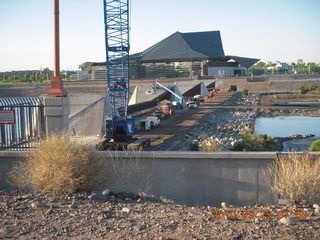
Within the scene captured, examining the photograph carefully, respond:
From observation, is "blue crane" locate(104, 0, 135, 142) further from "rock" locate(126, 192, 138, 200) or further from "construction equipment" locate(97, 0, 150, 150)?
"rock" locate(126, 192, 138, 200)

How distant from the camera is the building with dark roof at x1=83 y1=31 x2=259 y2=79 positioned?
4476 inches

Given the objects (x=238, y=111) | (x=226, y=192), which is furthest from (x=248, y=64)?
(x=226, y=192)

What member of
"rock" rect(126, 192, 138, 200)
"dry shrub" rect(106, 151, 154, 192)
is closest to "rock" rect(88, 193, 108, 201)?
"rock" rect(126, 192, 138, 200)

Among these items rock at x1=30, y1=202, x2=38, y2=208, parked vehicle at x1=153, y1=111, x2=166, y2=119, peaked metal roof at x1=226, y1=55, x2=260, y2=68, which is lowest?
parked vehicle at x1=153, y1=111, x2=166, y2=119

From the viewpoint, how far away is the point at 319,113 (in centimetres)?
5400

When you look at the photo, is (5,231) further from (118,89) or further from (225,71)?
(225,71)

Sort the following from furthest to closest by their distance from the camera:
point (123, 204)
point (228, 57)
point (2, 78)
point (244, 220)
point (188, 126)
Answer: point (2, 78), point (228, 57), point (188, 126), point (123, 204), point (244, 220)

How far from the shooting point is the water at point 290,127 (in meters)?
34.8

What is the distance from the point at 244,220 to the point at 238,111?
5037cm

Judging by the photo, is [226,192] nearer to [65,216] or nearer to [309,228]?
[309,228]

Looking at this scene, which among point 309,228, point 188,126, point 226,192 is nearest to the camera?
point 309,228

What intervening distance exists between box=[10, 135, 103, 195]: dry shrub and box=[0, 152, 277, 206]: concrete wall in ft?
2.53

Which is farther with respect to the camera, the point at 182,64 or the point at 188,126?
the point at 182,64
